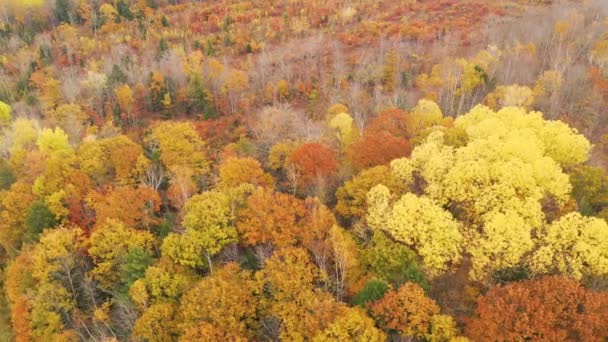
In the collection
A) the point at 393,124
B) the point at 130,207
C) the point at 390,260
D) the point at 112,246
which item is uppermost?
the point at 393,124

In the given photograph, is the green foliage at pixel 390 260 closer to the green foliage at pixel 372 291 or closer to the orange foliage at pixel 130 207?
the green foliage at pixel 372 291

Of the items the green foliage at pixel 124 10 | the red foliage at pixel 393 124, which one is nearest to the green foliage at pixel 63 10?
the green foliage at pixel 124 10

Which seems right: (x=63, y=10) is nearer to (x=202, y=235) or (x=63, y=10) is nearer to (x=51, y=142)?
(x=51, y=142)

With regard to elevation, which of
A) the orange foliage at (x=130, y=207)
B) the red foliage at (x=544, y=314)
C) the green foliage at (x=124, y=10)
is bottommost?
the orange foliage at (x=130, y=207)

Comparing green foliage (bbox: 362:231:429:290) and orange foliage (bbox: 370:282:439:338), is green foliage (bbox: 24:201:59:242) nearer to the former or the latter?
green foliage (bbox: 362:231:429:290)

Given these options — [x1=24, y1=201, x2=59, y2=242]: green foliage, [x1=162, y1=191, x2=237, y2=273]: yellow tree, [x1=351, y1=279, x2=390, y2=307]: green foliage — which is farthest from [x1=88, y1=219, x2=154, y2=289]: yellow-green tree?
[x1=351, y1=279, x2=390, y2=307]: green foliage

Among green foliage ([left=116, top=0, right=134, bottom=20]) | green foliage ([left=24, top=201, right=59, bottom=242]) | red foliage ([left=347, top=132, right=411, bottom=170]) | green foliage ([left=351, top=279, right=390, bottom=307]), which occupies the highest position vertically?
green foliage ([left=116, top=0, right=134, bottom=20])

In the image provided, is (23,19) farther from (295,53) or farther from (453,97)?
(453,97)

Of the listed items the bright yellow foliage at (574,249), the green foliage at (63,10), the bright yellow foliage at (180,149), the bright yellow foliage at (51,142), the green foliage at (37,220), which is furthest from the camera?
the green foliage at (63,10)

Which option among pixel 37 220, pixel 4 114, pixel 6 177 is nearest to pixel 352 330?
pixel 37 220
